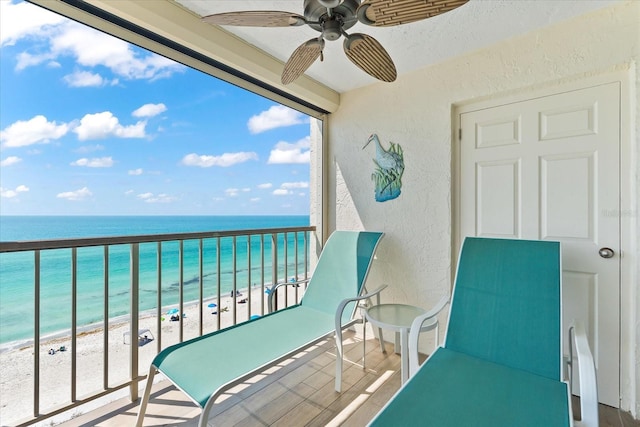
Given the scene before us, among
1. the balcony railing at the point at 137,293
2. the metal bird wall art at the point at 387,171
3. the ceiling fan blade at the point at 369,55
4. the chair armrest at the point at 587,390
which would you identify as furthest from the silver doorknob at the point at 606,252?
the balcony railing at the point at 137,293

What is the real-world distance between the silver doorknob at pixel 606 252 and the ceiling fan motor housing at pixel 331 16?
2.06 meters

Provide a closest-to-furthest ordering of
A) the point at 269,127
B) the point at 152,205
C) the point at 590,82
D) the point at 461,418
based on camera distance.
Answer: the point at 461,418 → the point at 590,82 → the point at 152,205 → the point at 269,127

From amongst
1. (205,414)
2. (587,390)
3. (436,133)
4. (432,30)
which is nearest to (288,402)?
(205,414)

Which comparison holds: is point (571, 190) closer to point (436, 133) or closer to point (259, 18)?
point (436, 133)

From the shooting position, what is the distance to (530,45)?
1.94 meters

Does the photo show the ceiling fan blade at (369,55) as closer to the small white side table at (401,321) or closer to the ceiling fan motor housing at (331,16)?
the ceiling fan motor housing at (331,16)

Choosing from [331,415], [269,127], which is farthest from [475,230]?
[269,127]

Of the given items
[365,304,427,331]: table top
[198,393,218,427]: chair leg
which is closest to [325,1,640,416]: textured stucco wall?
[365,304,427,331]: table top

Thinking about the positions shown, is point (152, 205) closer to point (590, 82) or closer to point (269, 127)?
point (269, 127)

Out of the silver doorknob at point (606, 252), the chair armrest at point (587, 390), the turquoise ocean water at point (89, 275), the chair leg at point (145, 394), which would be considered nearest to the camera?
the chair armrest at point (587, 390)

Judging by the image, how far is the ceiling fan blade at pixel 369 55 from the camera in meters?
1.32

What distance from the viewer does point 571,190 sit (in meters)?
1.85

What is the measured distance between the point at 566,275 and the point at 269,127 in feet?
51.5

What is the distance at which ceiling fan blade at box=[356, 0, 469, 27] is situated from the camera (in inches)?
40.3
